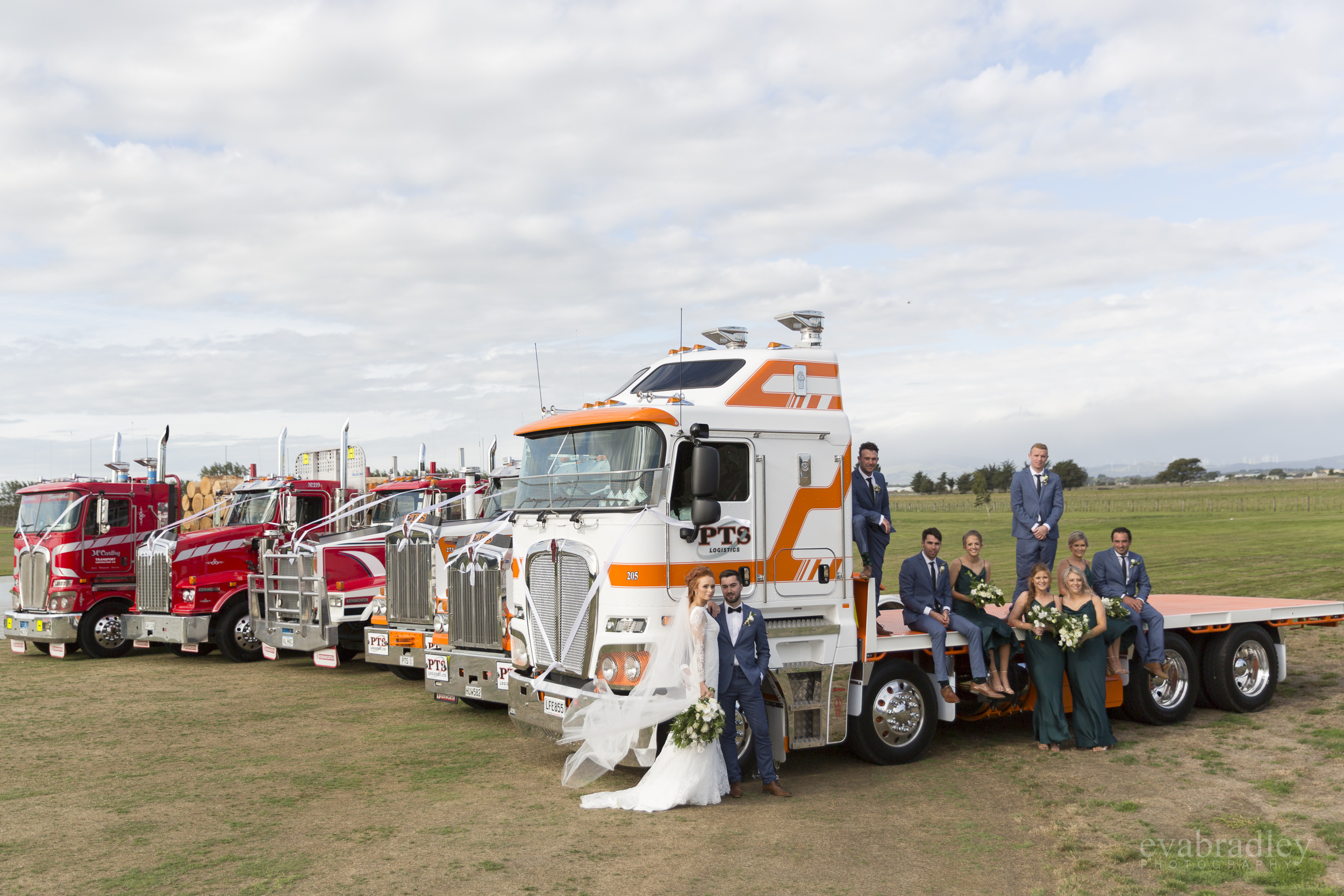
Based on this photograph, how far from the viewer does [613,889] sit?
21.1 ft

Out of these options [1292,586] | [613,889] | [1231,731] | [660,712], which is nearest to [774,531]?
[660,712]

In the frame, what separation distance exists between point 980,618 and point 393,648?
7.06 meters

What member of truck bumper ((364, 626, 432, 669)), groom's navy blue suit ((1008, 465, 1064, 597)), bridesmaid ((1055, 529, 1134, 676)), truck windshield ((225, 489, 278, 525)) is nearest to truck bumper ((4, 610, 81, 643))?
truck windshield ((225, 489, 278, 525))

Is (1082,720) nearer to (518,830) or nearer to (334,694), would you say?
(518,830)

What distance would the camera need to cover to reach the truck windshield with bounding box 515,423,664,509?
8672 mm

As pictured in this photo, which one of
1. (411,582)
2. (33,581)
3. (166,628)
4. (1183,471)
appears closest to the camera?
(411,582)

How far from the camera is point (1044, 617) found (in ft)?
32.5

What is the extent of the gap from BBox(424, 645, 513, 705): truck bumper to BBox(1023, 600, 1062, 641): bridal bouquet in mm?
4694

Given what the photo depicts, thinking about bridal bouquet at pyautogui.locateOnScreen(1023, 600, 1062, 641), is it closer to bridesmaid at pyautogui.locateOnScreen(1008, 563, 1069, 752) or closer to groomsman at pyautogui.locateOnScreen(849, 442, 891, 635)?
bridesmaid at pyautogui.locateOnScreen(1008, 563, 1069, 752)

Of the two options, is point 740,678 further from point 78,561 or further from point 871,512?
point 78,561

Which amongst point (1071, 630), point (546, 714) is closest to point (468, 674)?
point (546, 714)

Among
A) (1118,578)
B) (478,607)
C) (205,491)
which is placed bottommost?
(478,607)

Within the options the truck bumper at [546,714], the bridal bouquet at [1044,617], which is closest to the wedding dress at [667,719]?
the truck bumper at [546,714]

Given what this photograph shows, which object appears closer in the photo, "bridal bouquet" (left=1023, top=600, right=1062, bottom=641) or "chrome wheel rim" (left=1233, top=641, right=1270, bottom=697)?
"bridal bouquet" (left=1023, top=600, right=1062, bottom=641)
